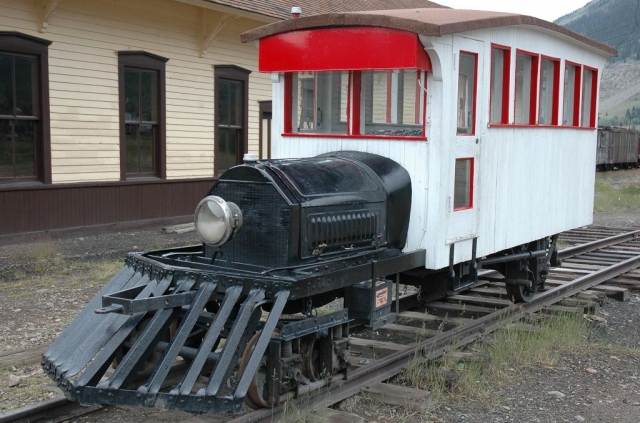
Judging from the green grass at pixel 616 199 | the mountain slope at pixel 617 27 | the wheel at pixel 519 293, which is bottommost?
the wheel at pixel 519 293

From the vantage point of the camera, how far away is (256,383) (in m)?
4.58

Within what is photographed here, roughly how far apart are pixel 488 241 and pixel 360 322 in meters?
1.99

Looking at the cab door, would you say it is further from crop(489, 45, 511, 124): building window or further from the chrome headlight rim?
the chrome headlight rim

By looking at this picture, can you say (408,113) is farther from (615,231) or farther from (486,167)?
(615,231)

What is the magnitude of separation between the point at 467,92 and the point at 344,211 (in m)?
1.77

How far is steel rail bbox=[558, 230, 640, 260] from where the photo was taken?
1153 centimetres

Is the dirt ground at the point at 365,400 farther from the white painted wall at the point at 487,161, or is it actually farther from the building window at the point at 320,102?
the building window at the point at 320,102

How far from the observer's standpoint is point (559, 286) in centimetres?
902

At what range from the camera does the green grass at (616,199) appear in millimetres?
19969

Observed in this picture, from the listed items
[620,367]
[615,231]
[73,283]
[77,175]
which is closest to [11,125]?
[77,175]

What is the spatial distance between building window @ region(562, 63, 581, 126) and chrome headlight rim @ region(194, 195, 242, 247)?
4.75m

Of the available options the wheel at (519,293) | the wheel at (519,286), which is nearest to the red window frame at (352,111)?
the wheel at (519,286)

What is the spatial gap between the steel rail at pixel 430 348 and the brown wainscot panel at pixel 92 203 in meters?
7.48

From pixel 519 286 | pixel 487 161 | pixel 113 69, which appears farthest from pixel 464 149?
pixel 113 69
